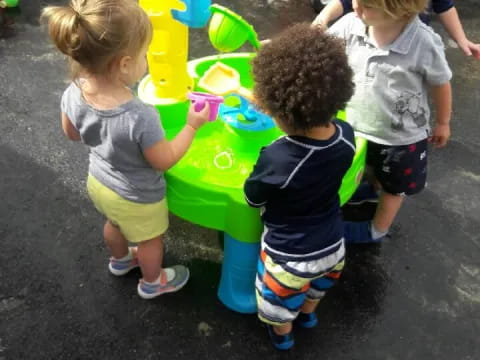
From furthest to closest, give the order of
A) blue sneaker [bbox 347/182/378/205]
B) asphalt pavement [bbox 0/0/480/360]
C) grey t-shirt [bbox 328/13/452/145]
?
blue sneaker [bbox 347/182/378/205], asphalt pavement [bbox 0/0/480/360], grey t-shirt [bbox 328/13/452/145]

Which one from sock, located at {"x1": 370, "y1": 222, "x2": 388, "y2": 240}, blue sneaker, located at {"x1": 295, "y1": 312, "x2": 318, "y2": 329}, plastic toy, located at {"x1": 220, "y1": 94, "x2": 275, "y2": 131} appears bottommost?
blue sneaker, located at {"x1": 295, "y1": 312, "x2": 318, "y2": 329}

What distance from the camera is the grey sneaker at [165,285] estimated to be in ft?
4.91

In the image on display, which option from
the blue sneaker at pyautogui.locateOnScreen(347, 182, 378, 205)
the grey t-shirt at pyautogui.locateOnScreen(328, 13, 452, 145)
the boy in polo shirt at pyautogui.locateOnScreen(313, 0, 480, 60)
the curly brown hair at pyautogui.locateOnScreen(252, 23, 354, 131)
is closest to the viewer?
the curly brown hair at pyautogui.locateOnScreen(252, 23, 354, 131)

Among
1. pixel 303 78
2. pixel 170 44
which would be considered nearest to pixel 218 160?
pixel 170 44

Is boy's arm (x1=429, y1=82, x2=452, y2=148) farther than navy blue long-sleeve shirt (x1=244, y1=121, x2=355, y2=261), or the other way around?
boy's arm (x1=429, y1=82, x2=452, y2=148)

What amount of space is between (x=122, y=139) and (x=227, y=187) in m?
0.32

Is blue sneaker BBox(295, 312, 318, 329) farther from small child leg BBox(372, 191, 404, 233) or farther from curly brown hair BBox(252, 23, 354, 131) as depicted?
curly brown hair BBox(252, 23, 354, 131)

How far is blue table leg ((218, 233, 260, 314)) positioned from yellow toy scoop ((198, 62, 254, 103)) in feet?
1.53

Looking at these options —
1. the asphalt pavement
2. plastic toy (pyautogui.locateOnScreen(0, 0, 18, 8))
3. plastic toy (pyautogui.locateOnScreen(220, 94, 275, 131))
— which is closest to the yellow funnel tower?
plastic toy (pyautogui.locateOnScreen(220, 94, 275, 131))

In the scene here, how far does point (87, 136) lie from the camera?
115 cm

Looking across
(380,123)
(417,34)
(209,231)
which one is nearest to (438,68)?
(417,34)

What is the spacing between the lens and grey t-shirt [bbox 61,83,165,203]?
108 cm

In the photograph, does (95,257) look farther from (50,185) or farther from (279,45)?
(279,45)

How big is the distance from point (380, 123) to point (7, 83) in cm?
186
